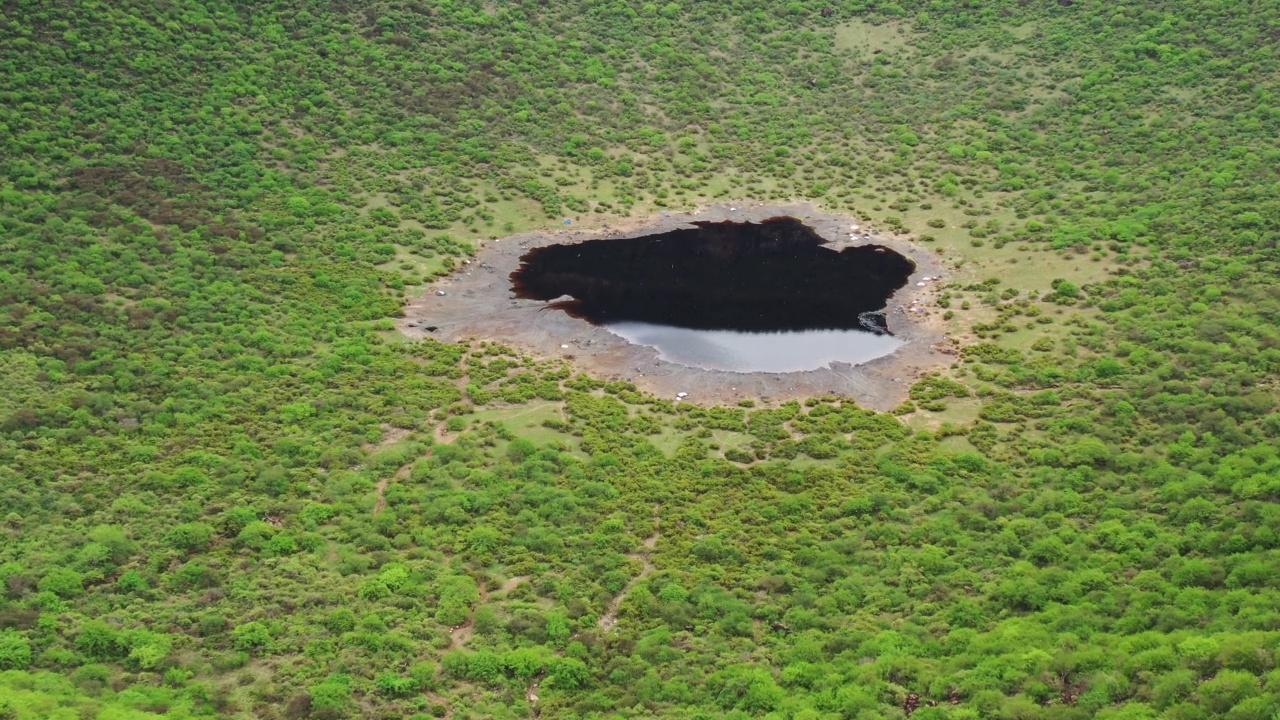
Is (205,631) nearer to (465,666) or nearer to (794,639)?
(465,666)

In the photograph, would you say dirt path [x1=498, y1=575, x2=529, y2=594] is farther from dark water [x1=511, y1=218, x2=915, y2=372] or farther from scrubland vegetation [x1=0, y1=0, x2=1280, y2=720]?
dark water [x1=511, y1=218, x2=915, y2=372]

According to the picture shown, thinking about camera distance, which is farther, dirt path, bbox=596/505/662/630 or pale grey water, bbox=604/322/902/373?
pale grey water, bbox=604/322/902/373

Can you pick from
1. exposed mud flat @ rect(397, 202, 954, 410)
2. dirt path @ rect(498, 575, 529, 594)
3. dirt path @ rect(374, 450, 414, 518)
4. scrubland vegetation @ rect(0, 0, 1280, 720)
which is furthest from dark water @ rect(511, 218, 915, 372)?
dirt path @ rect(498, 575, 529, 594)

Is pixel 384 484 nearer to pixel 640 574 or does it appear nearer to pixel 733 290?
pixel 640 574

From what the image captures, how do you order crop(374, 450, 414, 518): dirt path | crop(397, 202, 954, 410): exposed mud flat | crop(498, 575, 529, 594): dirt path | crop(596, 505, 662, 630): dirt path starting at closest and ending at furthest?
crop(596, 505, 662, 630): dirt path
crop(498, 575, 529, 594): dirt path
crop(374, 450, 414, 518): dirt path
crop(397, 202, 954, 410): exposed mud flat

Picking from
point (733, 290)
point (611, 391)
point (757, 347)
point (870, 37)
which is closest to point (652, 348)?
point (611, 391)

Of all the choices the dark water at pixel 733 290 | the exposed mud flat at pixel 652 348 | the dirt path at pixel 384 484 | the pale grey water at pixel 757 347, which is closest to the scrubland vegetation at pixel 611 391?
the dirt path at pixel 384 484
